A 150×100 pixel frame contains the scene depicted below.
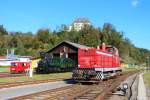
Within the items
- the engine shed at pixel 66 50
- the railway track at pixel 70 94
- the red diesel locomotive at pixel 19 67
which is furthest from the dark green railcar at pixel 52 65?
the railway track at pixel 70 94

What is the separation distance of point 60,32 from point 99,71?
123 meters

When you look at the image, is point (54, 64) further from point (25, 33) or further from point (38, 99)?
point (25, 33)

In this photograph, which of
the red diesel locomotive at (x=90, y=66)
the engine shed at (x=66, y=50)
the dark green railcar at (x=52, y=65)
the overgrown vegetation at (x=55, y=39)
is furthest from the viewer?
the overgrown vegetation at (x=55, y=39)

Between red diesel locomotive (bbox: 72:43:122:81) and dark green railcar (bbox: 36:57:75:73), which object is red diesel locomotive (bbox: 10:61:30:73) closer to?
dark green railcar (bbox: 36:57:75:73)

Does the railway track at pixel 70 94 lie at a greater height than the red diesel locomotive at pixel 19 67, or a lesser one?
lesser

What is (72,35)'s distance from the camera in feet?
473

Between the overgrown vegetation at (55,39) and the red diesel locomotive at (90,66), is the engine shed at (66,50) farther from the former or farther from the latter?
the overgrown vegetation at (55,39)

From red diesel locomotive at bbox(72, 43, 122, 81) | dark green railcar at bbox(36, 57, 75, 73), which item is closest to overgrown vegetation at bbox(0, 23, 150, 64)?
dark green railcar at bbox(36, 57, 75, 73)

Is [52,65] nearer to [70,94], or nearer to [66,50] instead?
[66,50]

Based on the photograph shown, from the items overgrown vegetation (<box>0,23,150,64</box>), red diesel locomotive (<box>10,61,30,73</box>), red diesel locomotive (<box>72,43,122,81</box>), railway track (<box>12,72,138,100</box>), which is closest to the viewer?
railway track (<box>12,72,138,100</box>)

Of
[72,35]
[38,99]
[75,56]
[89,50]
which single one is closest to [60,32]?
[72,35]

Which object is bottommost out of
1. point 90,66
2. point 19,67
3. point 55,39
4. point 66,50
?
point 90,66

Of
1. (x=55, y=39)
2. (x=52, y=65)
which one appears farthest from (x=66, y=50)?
(x=55, y=39)

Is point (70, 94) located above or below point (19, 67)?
below
